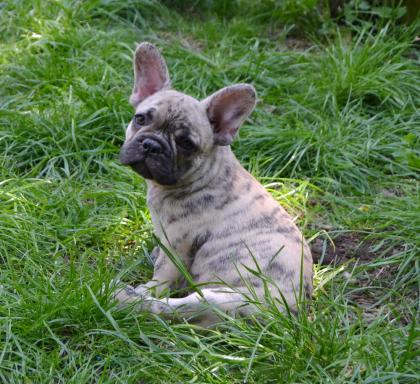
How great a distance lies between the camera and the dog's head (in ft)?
16.2

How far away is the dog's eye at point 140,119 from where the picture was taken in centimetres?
512

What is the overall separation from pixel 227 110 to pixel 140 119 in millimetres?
578

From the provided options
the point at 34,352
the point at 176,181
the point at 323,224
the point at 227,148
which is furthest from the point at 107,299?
the point at 323,224

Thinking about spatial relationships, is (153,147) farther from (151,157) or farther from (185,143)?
(185,143)

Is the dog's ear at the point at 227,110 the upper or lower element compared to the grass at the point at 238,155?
upper

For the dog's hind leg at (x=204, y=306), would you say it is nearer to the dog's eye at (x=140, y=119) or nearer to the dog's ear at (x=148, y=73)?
the dog's eye at (x=140, y=119)

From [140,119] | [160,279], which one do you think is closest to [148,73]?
[140,119]

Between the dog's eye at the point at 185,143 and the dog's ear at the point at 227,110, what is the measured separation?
25 cm

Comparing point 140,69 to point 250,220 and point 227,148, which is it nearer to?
point 227,148

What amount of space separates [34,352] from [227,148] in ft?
6.22

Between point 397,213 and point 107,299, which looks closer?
point 107,299

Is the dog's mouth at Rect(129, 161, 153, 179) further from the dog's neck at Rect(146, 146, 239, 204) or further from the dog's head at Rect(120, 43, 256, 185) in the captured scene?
the dog's neck at Rect(146, 146, 239, 204)

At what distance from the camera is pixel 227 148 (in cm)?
544

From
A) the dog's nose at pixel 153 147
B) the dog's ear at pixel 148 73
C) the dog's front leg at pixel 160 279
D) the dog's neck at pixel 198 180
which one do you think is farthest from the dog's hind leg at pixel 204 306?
the dog's ear at pixel 148 73
